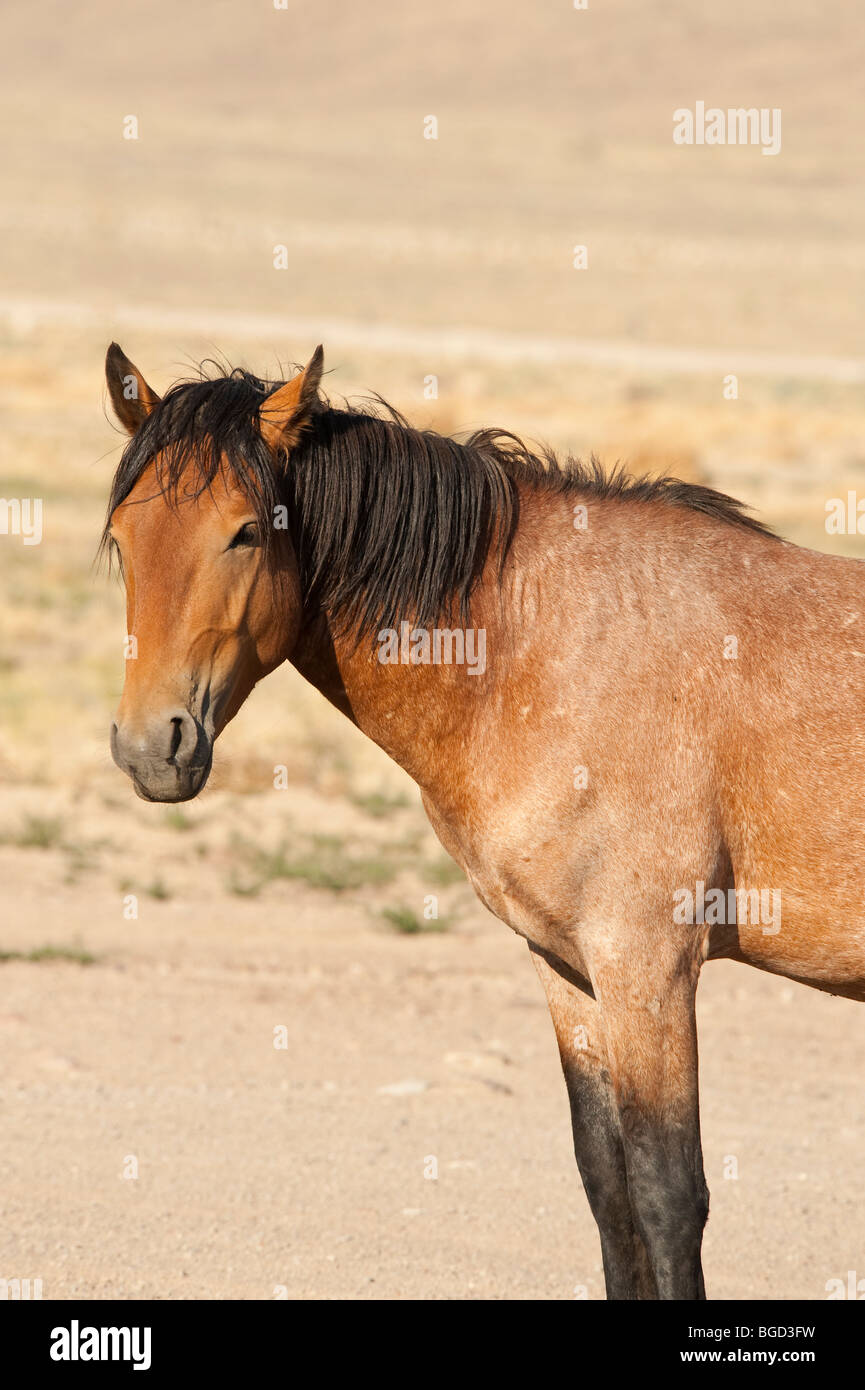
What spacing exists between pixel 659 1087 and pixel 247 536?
6.31 feet

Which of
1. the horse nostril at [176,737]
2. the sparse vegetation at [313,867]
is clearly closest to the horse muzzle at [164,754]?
the horse nostril at [176,737]

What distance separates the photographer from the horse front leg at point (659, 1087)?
442 cm

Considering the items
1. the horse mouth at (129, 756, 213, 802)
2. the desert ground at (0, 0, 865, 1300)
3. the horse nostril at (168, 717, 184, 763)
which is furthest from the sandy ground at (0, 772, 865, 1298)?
the horse nostril at (168, 717, 184, 763)

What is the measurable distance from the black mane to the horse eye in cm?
5

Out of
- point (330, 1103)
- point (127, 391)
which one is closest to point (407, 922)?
point (330, 1103)

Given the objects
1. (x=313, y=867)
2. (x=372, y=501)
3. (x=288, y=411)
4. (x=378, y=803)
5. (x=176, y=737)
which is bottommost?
(x=313, y=867)

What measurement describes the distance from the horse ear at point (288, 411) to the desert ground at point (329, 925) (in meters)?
1.10

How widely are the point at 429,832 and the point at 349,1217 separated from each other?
5438 millimetres

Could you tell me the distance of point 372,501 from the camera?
15.3 feet

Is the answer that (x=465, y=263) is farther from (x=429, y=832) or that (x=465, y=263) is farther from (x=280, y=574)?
(x=280, y=574)

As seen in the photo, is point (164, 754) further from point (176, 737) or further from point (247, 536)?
point (247, 536)

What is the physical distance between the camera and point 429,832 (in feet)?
37.3

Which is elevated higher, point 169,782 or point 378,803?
point 169,782

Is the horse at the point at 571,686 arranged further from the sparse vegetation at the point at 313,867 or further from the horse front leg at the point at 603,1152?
the sparse vegetation at the point at 313,867
